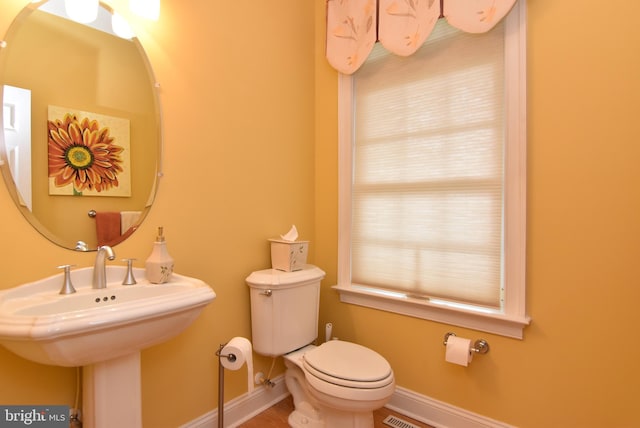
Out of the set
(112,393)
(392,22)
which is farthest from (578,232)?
(112,393)

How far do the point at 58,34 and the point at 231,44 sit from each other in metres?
0.75

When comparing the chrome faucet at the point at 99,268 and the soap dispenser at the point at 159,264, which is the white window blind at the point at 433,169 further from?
the chrome faucet at the point at 99,268

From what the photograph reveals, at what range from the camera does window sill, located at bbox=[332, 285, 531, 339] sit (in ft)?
Answer: 4.82

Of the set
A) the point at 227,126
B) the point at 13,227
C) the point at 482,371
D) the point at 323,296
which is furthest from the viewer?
the point at 323,296

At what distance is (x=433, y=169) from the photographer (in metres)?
1.72

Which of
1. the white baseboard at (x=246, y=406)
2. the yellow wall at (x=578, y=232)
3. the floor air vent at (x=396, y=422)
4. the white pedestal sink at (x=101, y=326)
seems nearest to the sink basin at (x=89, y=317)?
the white pedestal sink at (x=101, y=326)

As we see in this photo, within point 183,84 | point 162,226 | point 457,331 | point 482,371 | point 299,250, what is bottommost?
point 482,371

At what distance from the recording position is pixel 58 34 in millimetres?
1169

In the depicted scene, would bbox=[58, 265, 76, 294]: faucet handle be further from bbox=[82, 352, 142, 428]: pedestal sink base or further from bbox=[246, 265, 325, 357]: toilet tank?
bbox=[246, 265, 325, 357]: toilet tank

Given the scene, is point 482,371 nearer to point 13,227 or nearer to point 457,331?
point 457,331

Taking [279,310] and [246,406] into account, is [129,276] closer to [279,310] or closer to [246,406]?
[279,310]

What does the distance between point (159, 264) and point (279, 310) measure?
66 cm

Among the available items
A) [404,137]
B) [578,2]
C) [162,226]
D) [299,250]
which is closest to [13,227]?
[162,226]

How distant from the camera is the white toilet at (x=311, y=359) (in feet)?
4.43
